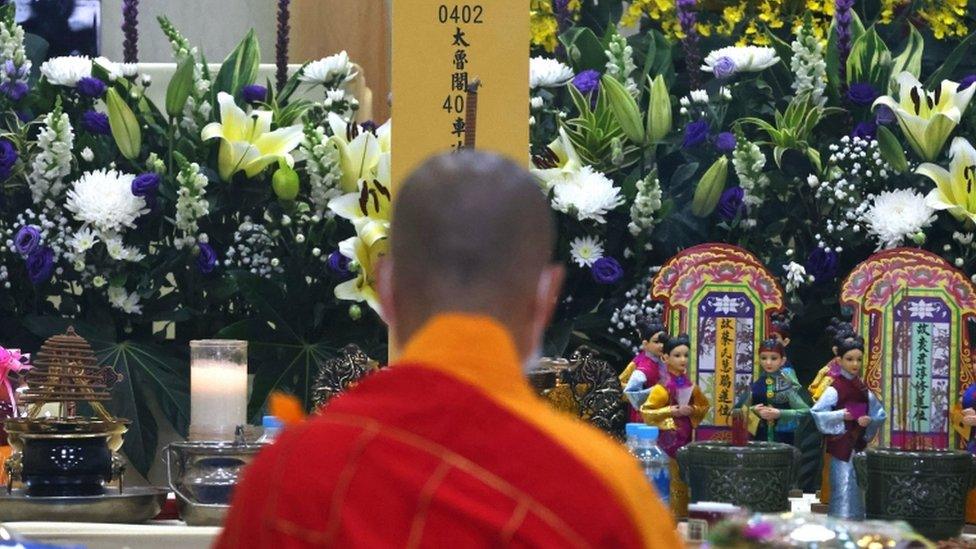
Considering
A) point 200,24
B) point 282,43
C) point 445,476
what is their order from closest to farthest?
1. point 445,476
2. point 282,43
3. point 200,24

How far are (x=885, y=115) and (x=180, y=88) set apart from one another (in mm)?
1199

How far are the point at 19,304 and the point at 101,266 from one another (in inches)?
7.3

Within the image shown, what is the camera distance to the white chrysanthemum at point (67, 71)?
3209 mm

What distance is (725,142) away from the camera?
313 centimetres

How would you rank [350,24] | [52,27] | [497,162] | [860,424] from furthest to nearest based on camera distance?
[52,27]
[350,24]
[860,424]
[497,162]

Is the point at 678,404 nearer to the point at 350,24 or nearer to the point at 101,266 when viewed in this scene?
the point at 101,266

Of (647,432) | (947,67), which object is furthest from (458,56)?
(947,67)

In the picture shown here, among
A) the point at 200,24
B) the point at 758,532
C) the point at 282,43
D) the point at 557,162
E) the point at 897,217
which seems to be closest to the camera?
the point at 758,532

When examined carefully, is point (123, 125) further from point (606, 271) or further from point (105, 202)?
point (606, 271)

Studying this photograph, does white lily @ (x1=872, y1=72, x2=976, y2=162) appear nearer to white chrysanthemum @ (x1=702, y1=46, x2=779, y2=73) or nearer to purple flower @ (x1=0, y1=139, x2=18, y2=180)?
white chrysanthemum @ (x1=702, y1=46, x2=779, y2=73)

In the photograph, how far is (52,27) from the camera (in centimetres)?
521

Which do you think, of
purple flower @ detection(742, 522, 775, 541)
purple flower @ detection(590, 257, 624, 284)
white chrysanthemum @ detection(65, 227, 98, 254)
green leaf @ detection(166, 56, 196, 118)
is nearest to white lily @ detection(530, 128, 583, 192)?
purple flower @ detection(590, 257, 624, 284)

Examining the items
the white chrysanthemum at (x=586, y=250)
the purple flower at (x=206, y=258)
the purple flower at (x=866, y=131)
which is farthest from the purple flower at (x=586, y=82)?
the purple flower at (x=206, y=258)

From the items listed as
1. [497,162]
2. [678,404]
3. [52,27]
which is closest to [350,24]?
[52,27]
